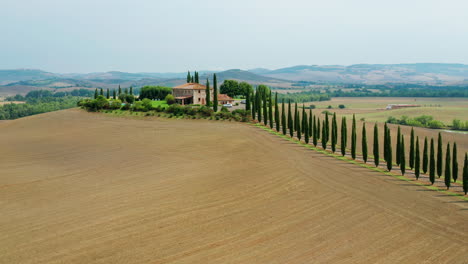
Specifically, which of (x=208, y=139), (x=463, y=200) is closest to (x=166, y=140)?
(x=208, y=139)

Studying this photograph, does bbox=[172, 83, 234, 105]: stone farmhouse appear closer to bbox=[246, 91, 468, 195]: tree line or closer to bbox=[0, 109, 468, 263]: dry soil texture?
bbox=[246, 91, 468, 195]: tree line

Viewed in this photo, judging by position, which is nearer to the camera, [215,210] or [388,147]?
[215,210]

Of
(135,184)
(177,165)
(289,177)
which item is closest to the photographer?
(135,184)

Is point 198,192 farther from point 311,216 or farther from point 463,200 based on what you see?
point 463,200

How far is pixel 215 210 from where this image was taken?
90.3 feet

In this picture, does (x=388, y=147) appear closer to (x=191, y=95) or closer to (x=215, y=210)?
(x=215, y=210)

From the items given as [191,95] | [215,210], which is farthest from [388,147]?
[191,95]

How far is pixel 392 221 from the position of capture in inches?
1032

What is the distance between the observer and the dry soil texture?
2145cm

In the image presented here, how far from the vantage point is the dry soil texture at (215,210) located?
70.4 ft

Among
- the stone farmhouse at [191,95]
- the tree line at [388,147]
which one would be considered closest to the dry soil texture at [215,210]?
the tree line at [388,147]

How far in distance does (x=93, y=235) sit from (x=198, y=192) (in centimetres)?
1009

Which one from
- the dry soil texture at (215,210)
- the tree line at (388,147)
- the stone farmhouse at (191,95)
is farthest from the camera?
the stone farmhouse at (191,95)

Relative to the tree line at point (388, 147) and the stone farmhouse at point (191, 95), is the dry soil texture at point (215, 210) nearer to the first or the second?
the tree line at point (388, 147)
